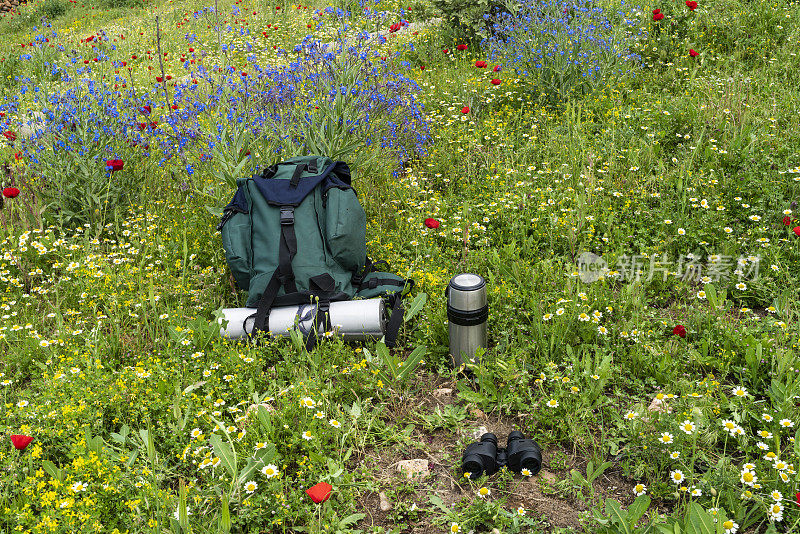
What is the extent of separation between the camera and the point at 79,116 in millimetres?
4645

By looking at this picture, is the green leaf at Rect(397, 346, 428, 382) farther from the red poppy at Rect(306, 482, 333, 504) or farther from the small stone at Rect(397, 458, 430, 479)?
the red poppy at Rect(306, 482, 333, 504)

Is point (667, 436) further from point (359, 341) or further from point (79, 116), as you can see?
point (79, 116)

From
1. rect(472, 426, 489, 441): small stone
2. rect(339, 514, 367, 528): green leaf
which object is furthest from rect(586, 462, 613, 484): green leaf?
rect(339, 514, 367, 528): green leaf

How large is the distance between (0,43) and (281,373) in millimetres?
11982

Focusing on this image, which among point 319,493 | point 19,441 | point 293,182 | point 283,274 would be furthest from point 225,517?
point 293,182

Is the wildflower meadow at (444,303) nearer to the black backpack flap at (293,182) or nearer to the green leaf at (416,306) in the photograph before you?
the green leaf at (416,306)

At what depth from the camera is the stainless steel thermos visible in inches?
126

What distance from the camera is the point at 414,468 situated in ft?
9.25

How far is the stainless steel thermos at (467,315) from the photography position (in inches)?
126

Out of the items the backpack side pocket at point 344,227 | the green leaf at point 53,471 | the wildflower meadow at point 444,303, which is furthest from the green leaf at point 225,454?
the backpack side pocket at point 344,227

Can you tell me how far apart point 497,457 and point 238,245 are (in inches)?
80.3

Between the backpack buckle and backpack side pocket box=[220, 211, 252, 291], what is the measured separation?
0.86 ft

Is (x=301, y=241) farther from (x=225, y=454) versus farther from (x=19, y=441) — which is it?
(x=19, y=441)

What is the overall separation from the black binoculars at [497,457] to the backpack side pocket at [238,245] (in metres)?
1.83
